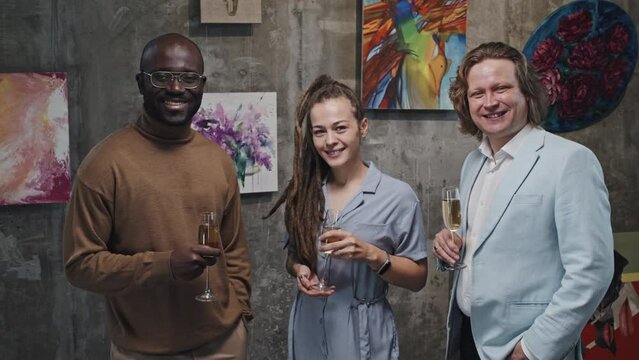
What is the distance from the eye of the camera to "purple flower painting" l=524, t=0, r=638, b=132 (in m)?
4.70

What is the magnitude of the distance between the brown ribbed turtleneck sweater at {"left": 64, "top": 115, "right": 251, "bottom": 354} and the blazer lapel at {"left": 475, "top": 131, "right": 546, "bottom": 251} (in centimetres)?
92

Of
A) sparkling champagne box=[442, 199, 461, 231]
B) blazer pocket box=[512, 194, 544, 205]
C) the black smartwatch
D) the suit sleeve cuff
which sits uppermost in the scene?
blazer pocket box=[512, 194, 544, 205]

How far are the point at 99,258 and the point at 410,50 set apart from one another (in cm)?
254

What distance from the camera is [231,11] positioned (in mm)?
3877

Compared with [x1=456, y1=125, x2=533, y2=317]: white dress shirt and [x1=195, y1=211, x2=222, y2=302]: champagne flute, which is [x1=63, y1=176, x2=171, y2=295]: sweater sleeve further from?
[x1=456, y1=125, x2=533, y2=317]: white dress shirt

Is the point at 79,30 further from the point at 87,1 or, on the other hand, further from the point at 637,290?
the point at 637,290

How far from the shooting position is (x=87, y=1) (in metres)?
3.68

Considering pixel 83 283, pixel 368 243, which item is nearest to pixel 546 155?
pixel 368 243

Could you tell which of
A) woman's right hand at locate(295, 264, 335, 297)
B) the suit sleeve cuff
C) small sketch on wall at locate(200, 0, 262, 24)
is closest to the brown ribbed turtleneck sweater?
woman's right hand at locate(295, 264, 335, 297)

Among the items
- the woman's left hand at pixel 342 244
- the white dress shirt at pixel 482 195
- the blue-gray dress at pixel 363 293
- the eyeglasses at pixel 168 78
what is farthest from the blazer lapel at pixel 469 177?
the eyeglasses at pixel 168 78

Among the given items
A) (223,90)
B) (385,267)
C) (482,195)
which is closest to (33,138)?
(223,90)

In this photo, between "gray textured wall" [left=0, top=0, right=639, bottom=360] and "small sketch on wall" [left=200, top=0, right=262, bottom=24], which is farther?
"small sketch on wall" [left=200, top=0, right=262, bottom=24]

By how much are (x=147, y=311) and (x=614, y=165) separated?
11.7 ft

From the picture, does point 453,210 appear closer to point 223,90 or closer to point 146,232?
point 146,232
